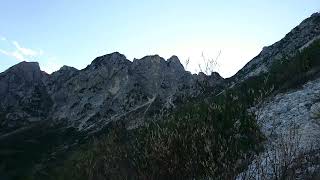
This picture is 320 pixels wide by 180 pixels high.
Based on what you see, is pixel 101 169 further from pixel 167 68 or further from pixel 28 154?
pixel 167 68

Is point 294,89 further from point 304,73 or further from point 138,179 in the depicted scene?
point 138,179

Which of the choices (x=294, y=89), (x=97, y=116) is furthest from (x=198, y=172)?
(x=97, y=116)

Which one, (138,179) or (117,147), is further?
(117,147)

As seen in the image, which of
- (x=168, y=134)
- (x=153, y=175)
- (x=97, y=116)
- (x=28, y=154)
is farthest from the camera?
(x=97, y=116)

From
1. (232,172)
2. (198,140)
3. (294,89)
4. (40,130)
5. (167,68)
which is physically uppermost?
(167,68)

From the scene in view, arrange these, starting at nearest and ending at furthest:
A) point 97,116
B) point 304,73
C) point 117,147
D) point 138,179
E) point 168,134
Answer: point 138,179 < point 168,134 < point 117,147 < point 304,73 < point 97,116

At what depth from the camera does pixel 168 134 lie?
844 centimetres

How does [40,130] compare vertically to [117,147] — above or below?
above

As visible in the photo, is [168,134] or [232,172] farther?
[168,134]

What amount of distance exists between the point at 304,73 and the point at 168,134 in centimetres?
2342

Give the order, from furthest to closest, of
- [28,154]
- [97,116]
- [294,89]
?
[97,116] < [28,154] < [294,89]

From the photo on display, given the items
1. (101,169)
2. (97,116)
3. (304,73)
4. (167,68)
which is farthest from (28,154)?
(101,169)

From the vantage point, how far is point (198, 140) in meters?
8.06

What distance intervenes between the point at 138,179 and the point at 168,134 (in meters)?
1.08
